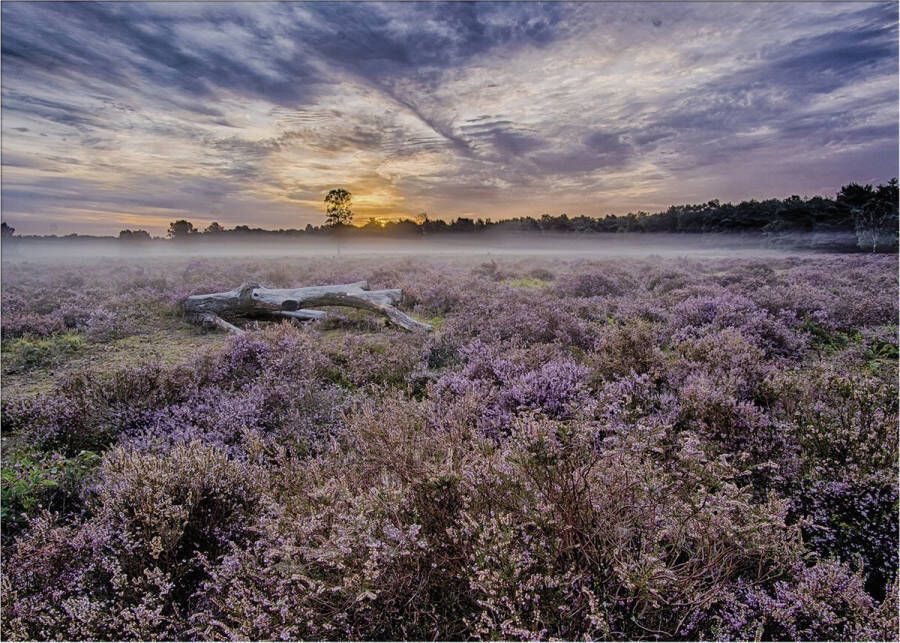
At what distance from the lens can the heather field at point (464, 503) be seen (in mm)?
2160

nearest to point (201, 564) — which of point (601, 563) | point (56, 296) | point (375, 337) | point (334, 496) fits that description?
point (334, 496)

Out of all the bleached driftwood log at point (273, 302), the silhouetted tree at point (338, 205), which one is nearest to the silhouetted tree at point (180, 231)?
the silhouetted tree at point (338, 205)

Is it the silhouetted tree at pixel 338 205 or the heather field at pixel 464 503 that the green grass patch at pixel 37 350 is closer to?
the heather field at pixel 464 503

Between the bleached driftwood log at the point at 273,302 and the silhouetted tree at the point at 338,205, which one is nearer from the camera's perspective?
the bleached driftwood log at the point at 273,302

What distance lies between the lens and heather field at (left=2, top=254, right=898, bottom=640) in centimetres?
216

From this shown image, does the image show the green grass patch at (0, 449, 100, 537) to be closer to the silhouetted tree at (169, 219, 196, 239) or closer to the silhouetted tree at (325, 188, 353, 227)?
the silhouetted tree at (325, 188, 353, 227)

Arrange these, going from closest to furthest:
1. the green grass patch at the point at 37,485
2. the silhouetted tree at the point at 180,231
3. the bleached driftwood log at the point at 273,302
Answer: the green grass patch at the point at 37,485
the bleached driftwood log at the point at 273,302
the silhouetted tree at the point at 180,231

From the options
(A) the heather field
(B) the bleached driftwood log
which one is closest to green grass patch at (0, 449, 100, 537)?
(A) the heather field

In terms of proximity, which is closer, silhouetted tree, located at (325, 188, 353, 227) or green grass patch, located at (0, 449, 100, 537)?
green grass patch, located at (0, 449, 100, 537)

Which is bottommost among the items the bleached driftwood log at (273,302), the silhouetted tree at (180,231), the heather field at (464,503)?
the heather field at (464,503)

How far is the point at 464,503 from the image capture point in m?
2.38

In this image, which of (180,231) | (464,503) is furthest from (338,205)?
(464,503)

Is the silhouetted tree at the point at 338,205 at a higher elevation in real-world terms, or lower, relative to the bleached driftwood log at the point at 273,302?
higher

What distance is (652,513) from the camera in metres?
2.40
